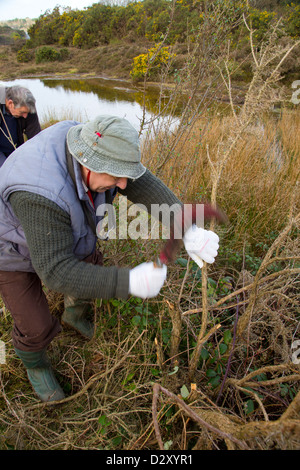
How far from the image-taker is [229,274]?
2.25m

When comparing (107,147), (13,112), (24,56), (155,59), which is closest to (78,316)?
(107,147)

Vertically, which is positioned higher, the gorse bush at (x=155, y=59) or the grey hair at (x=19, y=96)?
the gorse bush at (x=155, y=59)

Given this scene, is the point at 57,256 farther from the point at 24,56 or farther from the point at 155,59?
the point at 24,56

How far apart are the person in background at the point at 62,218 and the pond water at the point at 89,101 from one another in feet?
15.3

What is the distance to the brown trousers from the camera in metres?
1.40

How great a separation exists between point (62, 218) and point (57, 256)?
17 centimetres

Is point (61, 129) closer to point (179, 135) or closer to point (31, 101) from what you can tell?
A: point (179, 135)

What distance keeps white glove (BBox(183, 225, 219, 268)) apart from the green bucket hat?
53 centimetres

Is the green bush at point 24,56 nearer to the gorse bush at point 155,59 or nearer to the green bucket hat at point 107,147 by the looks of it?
the gorse bush at point 155,59

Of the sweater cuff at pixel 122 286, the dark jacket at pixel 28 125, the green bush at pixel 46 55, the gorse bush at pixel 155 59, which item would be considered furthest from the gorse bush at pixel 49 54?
the sweater cuff at pixel 122 286

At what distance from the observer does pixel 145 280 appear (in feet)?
3.88

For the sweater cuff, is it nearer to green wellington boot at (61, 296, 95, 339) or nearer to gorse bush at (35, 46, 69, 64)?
green wellington boot at (61, 296, 95, 339)

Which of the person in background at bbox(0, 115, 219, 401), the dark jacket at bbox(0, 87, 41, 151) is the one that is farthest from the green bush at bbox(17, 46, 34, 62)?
the person in background at bbox(0, 115, 219, 401)

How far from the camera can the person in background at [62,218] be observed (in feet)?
3.58
